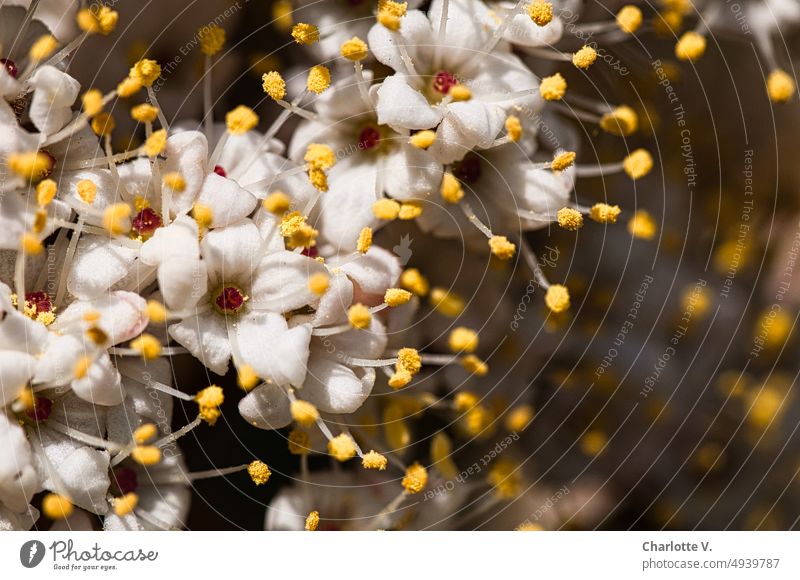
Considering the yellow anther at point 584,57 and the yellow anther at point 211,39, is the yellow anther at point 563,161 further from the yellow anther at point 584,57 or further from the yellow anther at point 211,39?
the yellow anther at point 211,39

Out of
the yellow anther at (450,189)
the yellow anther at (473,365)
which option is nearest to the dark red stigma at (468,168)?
the yellow anther at (450,189)

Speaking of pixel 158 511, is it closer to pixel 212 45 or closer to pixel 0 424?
pixel 0 424

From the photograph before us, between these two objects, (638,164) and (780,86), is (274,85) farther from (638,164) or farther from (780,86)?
(780,86)

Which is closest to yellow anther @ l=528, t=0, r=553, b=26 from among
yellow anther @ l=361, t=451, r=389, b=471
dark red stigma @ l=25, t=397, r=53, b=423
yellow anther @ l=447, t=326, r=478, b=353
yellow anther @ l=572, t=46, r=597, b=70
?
yellow anther @ l=572, t=46, r=597, b=70

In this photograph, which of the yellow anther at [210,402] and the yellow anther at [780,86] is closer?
the yellow anther at [210,402]

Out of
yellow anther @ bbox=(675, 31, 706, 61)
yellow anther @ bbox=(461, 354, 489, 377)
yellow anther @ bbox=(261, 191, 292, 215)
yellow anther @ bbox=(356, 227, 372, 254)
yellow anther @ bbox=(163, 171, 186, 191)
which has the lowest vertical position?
yellow anther @ bbox=(461, 354, 489, 377)
